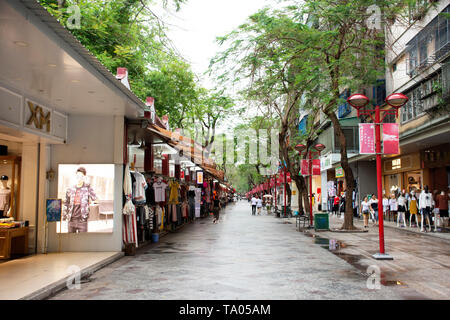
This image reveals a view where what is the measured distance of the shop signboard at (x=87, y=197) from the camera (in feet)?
37.3

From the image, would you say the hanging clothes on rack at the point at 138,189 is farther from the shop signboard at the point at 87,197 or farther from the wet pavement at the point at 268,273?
the wet pavement at the point at 268,273

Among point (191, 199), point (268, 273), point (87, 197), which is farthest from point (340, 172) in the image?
point (268, 273)

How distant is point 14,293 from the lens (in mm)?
6453

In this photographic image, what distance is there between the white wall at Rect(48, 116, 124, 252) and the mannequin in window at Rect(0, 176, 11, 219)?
1.41 m

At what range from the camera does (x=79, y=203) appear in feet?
37.6

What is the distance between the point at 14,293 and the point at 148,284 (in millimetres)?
2195

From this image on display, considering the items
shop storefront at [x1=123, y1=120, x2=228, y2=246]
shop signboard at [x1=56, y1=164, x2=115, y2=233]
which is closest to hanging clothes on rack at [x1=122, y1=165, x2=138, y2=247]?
shop storefront at [x1=123, y1=120, x2=228, y2=246]

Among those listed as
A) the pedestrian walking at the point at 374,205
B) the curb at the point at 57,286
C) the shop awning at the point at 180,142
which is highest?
the shop awning at the point at 180,142

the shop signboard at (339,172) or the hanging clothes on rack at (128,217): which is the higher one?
the shop signboard at (339,172)

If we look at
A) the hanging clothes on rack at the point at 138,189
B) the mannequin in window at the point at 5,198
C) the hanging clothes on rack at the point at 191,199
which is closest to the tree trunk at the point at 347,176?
the hanging clothes on rack at the point at 191,199

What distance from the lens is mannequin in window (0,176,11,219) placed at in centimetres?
1184

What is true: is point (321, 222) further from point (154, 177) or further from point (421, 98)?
point (154, 177)
